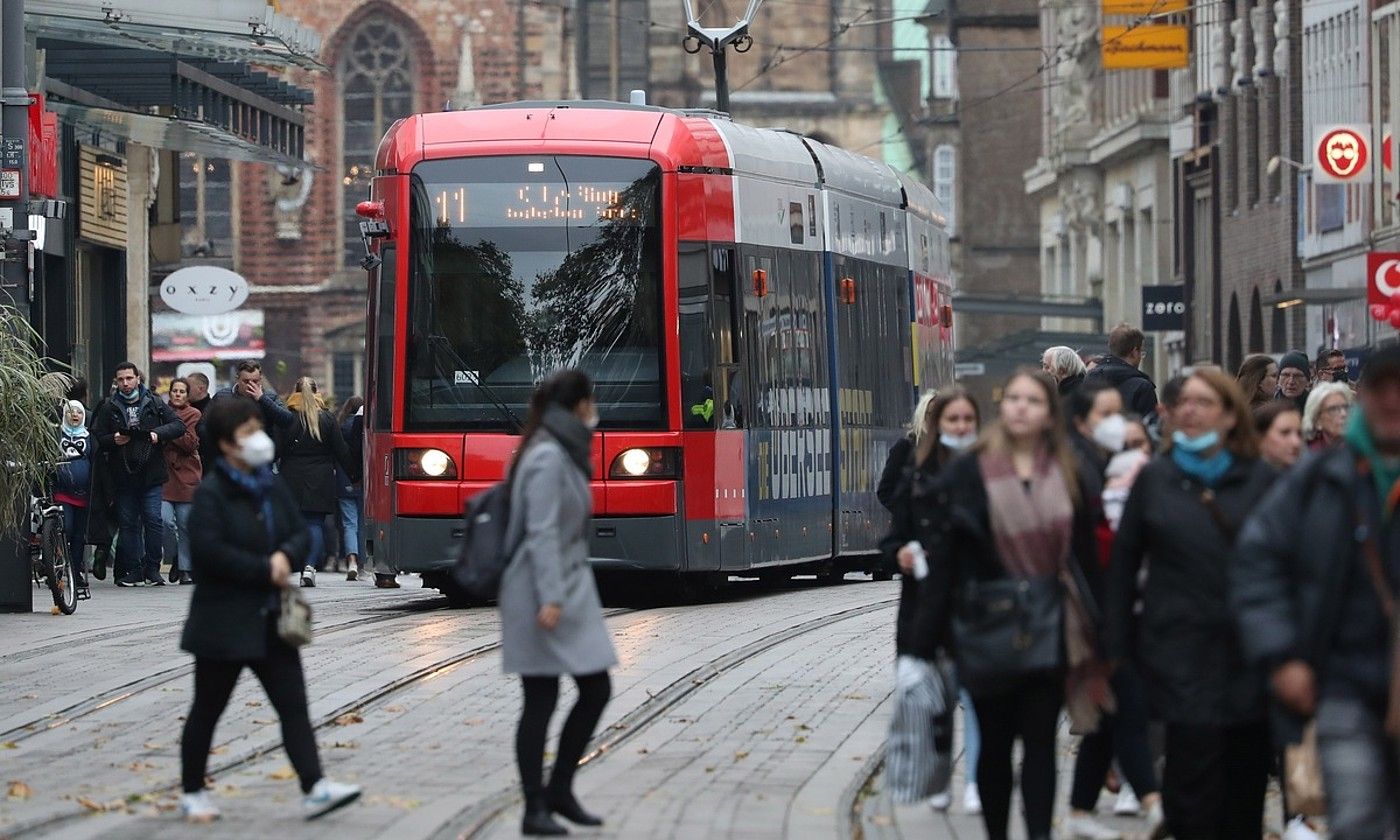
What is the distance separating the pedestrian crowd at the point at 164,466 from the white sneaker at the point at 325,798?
40.6 feet

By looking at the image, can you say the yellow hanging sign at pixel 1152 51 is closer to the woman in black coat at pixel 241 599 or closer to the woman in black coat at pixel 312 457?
the woman in black coat at pixel 312 457

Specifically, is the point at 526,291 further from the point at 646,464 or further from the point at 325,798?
the point at 325,798

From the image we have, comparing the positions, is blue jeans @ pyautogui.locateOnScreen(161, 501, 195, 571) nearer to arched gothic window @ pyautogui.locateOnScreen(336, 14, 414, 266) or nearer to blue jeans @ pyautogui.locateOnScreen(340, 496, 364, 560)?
blue jeans @ pyautogui.locateOnScreen(340, 496, 364, 560)

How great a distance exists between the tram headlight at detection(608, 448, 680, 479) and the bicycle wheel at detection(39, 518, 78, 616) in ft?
12.0

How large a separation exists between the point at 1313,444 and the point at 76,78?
71.3 ft

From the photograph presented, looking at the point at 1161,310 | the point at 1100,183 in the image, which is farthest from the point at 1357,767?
the point at 1100,183

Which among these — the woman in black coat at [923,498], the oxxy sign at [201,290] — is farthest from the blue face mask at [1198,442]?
the oxxy sign at [201,290]

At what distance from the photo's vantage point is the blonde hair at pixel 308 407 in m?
24.6

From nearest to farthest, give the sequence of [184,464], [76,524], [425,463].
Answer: [425,463] < [76,524] < [184,464]

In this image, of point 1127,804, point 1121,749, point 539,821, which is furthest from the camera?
point 1127,804

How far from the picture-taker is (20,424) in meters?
18.4

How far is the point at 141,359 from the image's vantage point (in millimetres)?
37250

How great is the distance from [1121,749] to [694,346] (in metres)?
9.64

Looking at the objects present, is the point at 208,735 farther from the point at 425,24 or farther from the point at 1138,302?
the point at 425,24
